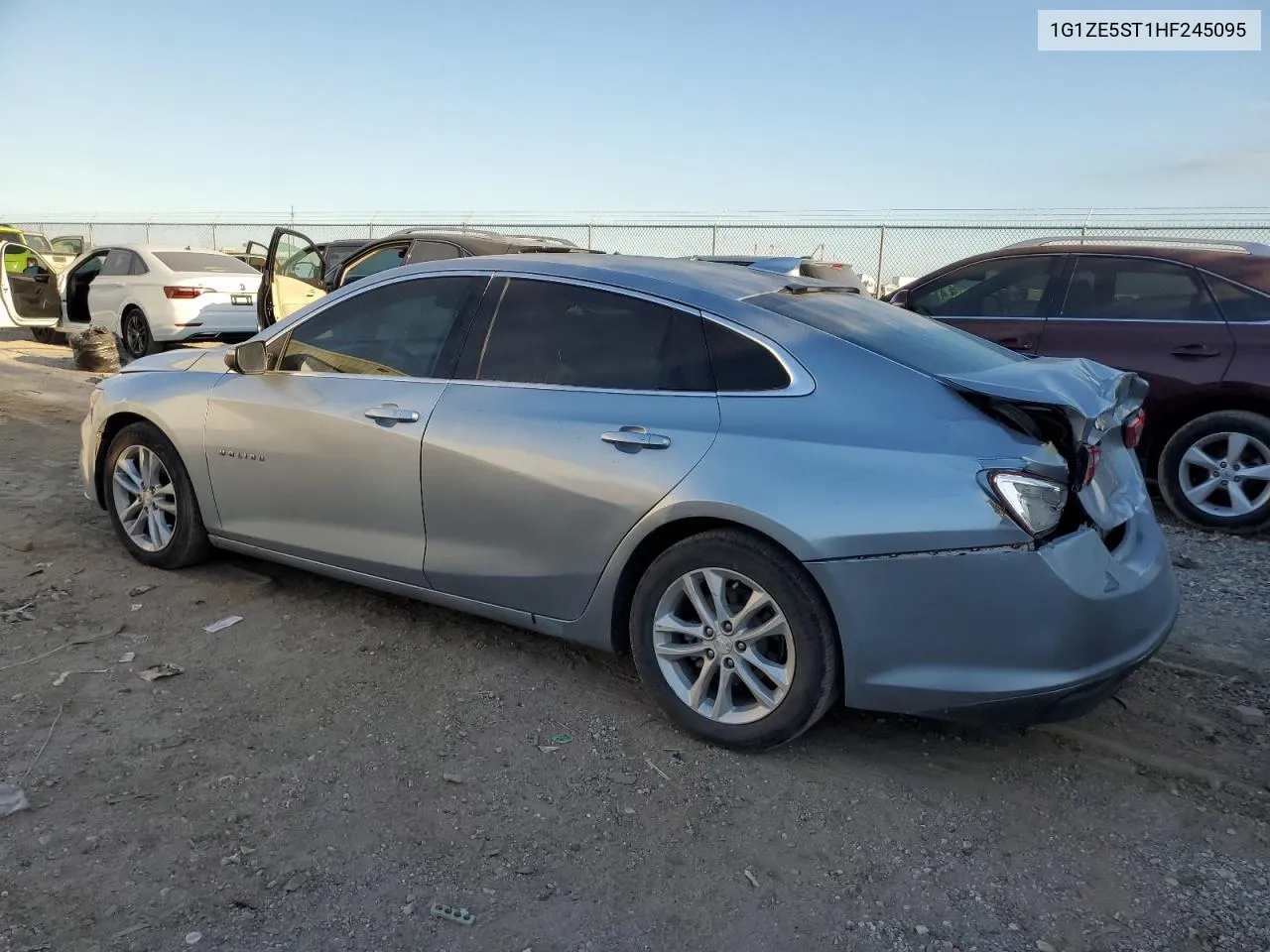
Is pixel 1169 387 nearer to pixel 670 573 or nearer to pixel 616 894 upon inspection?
pixel 670 573

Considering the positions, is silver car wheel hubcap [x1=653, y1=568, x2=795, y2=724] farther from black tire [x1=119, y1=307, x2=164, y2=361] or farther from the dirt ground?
black tire [x1=119, y1=307, x2=164, y2=361]

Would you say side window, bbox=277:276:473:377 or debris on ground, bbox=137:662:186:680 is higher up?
side window, bbox=277:276:473:377

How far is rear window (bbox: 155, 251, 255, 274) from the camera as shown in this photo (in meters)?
→ 12.6

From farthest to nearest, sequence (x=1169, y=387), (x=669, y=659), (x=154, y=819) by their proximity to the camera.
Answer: (x=1169, y=387) < (x=669, y=659) < (x=154, y=819)

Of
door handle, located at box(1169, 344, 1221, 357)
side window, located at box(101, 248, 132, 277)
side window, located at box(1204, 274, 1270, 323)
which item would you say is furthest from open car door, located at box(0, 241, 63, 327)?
side window, located at box(1204, 274, 1270, 323)

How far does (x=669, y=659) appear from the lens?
3314 mm

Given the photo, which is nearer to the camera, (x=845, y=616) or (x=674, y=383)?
(x=845, y=616)

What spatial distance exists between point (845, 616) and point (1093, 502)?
0.83 meters

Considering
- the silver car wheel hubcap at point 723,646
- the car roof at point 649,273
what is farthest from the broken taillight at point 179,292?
the silver car wheel hubcap at point 723,646

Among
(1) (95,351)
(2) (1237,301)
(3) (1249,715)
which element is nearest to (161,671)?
(3) (1249,715)

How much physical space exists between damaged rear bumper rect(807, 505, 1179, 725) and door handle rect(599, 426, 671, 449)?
2.15 feet

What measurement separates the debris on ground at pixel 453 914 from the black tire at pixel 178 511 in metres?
2.74

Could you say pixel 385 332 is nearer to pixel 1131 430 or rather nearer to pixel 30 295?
pixel 1131 430

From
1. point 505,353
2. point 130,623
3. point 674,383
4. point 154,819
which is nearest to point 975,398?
point 674,383
